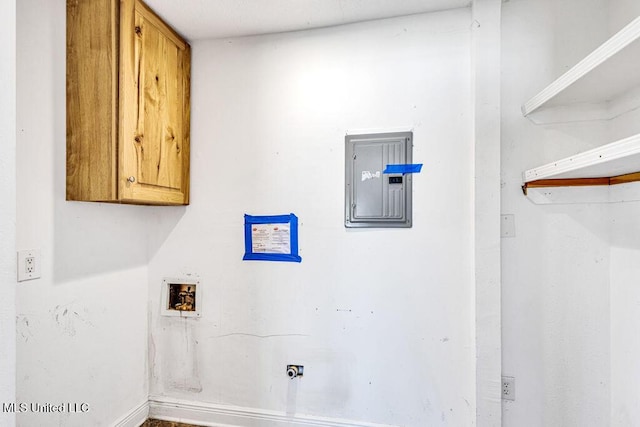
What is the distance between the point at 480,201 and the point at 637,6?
101cm

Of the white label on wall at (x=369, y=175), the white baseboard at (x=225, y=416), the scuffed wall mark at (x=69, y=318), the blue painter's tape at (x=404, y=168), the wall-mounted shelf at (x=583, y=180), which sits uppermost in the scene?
the blue painter's tape at (x=404, y=168)

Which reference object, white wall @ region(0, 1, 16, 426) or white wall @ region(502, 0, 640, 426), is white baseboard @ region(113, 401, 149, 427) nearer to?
white wall @ region(0, 1, 16, 426)

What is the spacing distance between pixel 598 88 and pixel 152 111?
204cm

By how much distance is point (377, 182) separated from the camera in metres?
1.75

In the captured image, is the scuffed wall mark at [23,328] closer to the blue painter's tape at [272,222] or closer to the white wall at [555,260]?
the blue painter's tape at [272,222]

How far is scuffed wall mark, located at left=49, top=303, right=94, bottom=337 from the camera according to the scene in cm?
141

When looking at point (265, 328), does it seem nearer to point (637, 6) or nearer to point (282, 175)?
point (282, 175)

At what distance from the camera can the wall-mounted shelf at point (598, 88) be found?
1034 mm

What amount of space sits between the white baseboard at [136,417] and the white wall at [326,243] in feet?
0.39

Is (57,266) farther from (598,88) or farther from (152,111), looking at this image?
(598,88)

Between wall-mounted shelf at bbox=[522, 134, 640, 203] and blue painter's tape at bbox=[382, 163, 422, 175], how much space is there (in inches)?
19.9

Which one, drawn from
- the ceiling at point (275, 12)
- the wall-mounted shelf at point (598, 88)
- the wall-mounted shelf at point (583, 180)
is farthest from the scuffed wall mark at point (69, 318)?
the wall-mounted shelf at point (598, 88)

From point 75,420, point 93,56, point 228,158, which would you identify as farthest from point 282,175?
point 75,420

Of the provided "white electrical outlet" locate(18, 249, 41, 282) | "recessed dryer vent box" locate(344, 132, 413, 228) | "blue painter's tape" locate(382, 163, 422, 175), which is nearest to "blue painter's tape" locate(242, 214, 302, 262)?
"recessed dryer vent box" locate(344, 132, 413, 228)
